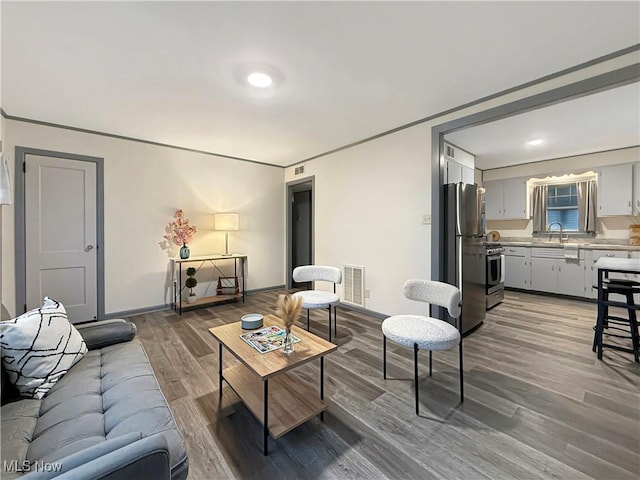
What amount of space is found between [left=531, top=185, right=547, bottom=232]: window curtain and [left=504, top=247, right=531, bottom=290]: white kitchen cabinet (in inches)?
24.8

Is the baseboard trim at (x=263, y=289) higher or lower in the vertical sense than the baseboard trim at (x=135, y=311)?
higher

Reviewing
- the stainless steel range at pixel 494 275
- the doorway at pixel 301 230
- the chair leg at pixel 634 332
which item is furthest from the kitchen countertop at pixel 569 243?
the doorway at pixel 301 230

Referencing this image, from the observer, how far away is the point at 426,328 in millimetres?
2008

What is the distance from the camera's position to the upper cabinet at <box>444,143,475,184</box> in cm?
336

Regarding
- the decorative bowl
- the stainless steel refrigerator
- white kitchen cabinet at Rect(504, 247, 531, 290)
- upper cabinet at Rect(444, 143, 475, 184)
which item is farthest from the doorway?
white kitchen cabinet at Rect(504, 247, 531, 290)

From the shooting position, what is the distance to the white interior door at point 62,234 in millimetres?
3205

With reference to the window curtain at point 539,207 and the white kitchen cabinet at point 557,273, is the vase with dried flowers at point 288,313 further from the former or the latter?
the window curtain at point 539,207

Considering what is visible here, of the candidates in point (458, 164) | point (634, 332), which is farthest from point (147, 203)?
point (634, 332)

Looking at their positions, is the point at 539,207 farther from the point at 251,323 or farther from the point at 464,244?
the point at 251,323

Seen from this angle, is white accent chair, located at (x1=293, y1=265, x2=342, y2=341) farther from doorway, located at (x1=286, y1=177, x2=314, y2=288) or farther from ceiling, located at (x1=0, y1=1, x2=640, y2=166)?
doorway, located at (x1=286, y1=177, x2=314, y2=288)

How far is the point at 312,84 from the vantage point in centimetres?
241

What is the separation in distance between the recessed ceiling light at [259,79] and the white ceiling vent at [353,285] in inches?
103

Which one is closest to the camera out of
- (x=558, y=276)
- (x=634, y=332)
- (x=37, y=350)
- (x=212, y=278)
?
(x=37, y=350)

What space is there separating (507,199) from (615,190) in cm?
151
